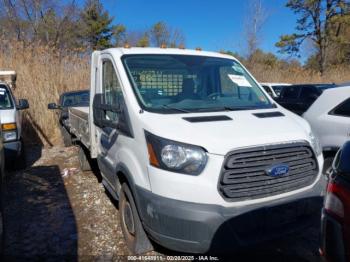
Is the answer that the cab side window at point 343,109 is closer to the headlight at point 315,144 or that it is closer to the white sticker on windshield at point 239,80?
the white sticker on windshield at point 239,80

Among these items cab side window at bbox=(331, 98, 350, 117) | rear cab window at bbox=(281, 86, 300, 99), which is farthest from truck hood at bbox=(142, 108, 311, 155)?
rear cab window at bbox=(281, 86, 300, 99)

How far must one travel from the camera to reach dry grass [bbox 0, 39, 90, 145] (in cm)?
1073

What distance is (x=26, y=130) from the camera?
10422 mm

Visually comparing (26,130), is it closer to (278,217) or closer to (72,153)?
(72,153)

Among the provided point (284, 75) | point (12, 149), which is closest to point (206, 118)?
point (12, 149)

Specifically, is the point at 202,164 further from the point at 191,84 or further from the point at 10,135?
the point at 10,135

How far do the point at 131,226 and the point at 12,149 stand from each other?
4.15 meters

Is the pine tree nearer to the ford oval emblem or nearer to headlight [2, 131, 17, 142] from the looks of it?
headlight [2, 131, 17, 142]

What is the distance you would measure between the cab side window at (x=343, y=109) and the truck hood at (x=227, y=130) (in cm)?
178

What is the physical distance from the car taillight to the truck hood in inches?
37.4

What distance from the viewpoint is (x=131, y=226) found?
358 centimetres

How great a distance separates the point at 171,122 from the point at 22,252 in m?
2.38

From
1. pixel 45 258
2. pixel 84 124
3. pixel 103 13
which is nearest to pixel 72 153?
pixel 84 124

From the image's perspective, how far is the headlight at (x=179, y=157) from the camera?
277cm
